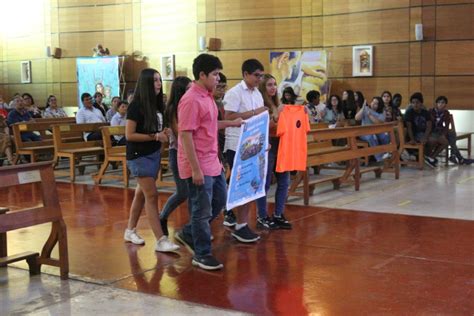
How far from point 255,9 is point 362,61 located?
3051 millimetres

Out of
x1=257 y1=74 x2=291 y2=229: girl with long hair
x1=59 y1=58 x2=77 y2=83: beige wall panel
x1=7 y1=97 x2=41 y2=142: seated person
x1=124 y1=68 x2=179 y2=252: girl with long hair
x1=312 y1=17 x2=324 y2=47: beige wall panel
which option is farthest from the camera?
x1=59 y1=58 x2=77 y2=83: beige wall panel

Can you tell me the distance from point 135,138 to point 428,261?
8.80 ft

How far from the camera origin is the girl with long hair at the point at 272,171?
6.21m

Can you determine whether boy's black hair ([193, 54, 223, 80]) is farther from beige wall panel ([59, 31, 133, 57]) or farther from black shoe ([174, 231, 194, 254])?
beige wall panel ([59, 31, 133, 57])

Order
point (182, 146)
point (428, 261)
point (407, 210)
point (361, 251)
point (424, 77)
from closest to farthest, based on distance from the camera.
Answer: point (182, 146) < point (428, 261) < point (361, 251) < point (407, 210) < point (424, 77)

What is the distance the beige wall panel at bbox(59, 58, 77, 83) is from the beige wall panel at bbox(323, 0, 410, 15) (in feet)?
26.3

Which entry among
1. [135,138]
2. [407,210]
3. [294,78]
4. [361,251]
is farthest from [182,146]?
[294,78]

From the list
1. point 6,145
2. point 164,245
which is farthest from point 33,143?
point 164,245

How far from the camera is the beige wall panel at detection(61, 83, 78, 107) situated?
62.4ft

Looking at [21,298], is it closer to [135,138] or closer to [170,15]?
[135,138]

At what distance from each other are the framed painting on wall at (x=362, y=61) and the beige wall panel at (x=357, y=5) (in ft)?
A: 2.93

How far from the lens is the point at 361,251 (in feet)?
18.6

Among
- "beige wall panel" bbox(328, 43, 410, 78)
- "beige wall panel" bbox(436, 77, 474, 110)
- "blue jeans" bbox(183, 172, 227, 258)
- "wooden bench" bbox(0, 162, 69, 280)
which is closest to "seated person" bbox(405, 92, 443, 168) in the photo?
"beige wall panel" bbox(436, 77, 474, 110)

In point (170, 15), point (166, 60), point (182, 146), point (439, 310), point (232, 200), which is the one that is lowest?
point (439, 310)
